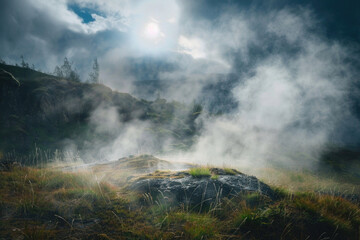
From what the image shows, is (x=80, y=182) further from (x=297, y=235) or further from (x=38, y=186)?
(x=297, y=235)

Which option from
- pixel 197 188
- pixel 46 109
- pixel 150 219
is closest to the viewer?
pixel 150 219

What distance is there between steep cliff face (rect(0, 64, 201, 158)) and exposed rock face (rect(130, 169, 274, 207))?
32.0 metres

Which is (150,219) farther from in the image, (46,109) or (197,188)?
(46,109)

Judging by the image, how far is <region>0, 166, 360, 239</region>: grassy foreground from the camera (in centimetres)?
288

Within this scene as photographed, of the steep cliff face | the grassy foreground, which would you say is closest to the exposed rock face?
the grassy foreground

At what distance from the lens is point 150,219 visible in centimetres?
349

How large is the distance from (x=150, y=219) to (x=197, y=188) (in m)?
1.86

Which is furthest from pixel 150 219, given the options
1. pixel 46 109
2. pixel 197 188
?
pixel 46 109

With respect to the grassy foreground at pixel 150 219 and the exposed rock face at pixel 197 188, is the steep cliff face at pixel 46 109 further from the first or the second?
the exposed rock face at pixel 197 188

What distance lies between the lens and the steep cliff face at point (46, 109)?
90.2ft

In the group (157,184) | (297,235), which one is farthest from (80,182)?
(297,235)

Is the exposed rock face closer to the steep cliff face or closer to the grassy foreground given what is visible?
the grassy foreground

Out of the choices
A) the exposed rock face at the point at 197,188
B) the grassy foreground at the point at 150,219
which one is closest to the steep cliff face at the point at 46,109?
the grassy foreground at the point at 150,219

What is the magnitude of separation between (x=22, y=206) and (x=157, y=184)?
329 cm
